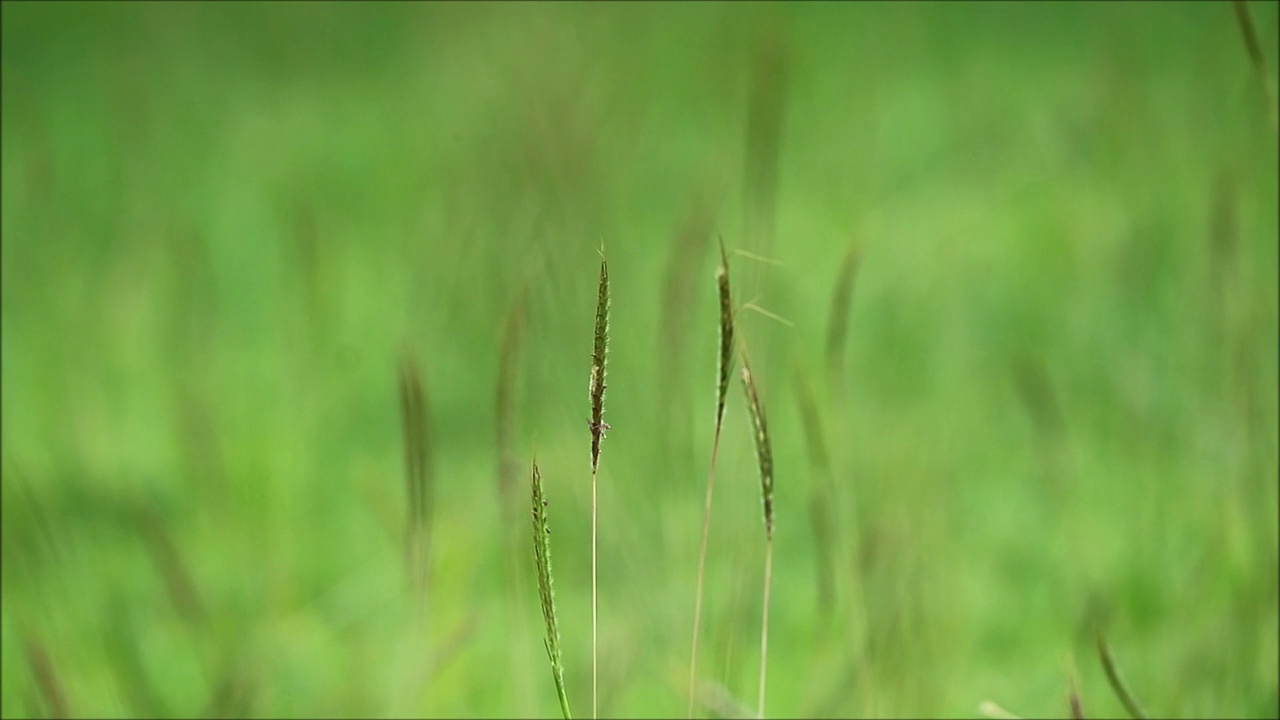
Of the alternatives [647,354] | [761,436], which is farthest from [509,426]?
[647,354]

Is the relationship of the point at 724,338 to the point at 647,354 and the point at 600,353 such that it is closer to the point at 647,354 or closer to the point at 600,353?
the point at 600,353

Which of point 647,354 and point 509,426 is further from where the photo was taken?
point 647,354

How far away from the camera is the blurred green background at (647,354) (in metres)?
0.56

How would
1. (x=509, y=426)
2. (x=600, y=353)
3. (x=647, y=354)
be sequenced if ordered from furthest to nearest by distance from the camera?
(x=647, y=354) → (x=509, y=426) → (x=600, y=353)

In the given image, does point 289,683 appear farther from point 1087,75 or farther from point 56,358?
point 1087,75

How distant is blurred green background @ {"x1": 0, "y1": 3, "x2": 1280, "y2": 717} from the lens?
558 millimetres

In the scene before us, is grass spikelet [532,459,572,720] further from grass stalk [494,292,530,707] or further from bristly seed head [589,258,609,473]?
grass stalk [494,292,530,707]

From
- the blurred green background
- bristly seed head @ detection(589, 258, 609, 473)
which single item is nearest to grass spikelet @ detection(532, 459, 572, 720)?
bristly seed head @ detection(589, 258, 609, 473)

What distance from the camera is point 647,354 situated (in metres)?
0.93

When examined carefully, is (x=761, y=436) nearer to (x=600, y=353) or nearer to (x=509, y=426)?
(x=600, y=353)

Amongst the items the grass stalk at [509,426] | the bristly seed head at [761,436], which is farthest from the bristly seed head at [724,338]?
the grass stalk at [509,426]

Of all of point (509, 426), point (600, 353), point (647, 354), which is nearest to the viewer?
point (600, 353)

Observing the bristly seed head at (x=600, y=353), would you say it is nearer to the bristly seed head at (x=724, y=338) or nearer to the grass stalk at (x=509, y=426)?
the bristly seed head at (x=724, y=338)

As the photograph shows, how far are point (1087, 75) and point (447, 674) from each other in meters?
0.92
